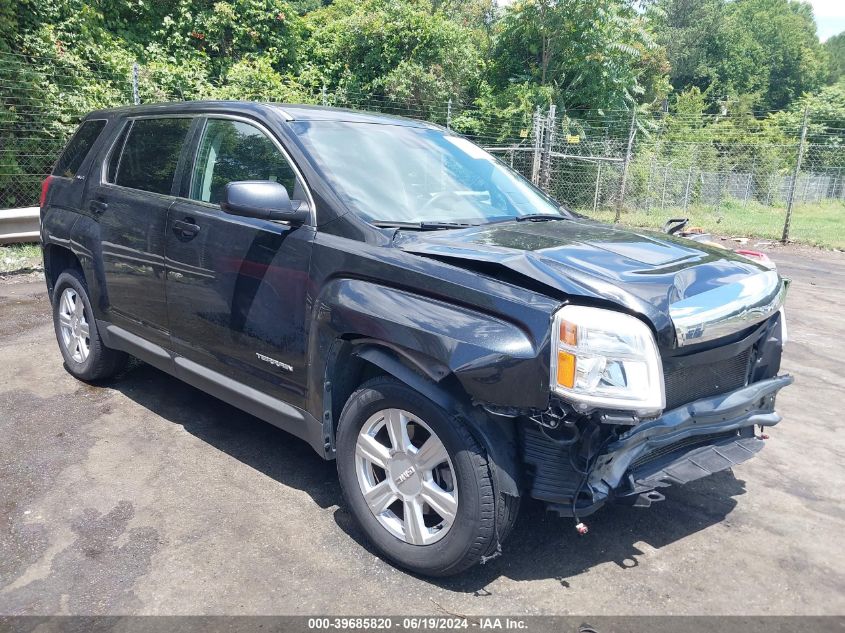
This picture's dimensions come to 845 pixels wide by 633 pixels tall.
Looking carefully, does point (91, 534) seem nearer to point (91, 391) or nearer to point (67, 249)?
point (91, 391)

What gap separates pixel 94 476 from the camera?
3.69 meters

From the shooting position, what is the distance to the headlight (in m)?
2.38

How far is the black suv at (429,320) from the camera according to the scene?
8.16 feet

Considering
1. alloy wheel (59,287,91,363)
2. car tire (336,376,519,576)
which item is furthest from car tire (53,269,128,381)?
car tire (336,376,519,576)

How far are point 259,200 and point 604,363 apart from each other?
1675 mm

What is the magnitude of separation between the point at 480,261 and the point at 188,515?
1.92 meters

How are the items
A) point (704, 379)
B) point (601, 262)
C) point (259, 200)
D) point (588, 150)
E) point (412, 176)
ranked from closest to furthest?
point (601, 262), point (704, 379), point (259, 200), point (412, 176), point (588, 150)

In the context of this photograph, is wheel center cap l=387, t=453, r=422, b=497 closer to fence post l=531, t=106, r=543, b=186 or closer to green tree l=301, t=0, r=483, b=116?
fence post l=531, t=106, r=543, b=186

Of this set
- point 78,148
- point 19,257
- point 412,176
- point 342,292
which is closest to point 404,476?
point 342,292

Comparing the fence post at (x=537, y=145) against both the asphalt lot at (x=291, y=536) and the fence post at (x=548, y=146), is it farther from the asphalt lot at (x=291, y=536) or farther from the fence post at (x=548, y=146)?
the asphalt lot at (x=291, y=536)

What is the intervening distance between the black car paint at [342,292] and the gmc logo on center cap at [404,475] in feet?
1.28

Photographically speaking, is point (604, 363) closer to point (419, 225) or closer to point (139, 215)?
point (419, 225)

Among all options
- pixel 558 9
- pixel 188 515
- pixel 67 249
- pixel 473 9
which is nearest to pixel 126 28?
pixel 558 9

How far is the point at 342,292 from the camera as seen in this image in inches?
117
